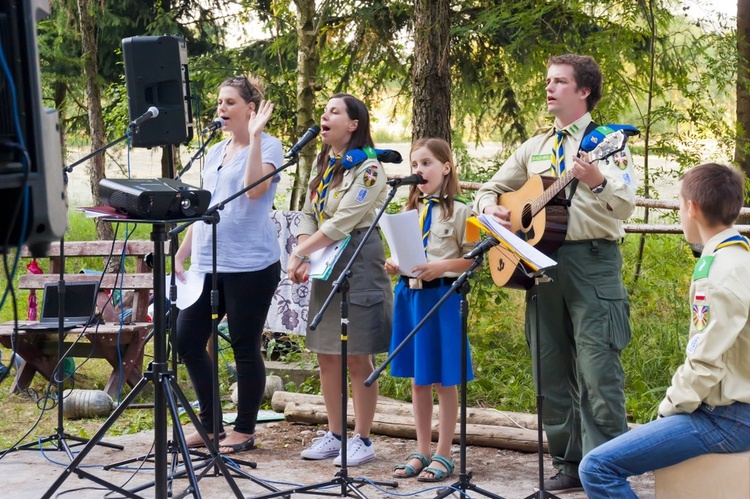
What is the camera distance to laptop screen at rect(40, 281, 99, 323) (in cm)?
653

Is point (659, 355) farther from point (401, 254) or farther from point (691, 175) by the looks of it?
point (691, 175)

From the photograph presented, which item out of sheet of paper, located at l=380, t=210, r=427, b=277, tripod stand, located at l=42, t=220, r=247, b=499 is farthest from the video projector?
sheet of paper, located at l=380, t=210, r=427, b=277

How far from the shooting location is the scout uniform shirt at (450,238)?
4.27 meters

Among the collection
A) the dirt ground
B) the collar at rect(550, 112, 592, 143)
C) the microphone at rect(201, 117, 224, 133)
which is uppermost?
the microphone at rect(201, 117, 224, 133)

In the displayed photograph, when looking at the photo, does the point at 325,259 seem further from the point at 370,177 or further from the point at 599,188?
A: the point at 599,188

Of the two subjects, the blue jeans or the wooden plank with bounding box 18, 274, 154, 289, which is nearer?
the blue jeans

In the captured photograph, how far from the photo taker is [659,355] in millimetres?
5879

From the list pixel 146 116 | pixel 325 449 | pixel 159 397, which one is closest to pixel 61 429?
pixel 325 449

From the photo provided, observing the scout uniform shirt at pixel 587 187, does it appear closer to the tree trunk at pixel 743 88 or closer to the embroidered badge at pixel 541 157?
the embroidered badge at pixel 541 157

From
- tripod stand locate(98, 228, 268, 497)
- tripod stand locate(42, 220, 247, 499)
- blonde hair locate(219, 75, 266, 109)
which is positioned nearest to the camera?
tripod stand locate(42, 220, 247, 499)

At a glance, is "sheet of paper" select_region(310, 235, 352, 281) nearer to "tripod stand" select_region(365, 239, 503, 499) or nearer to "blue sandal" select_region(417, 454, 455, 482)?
"tripod stand" select_region(365, 239, 503, 499)

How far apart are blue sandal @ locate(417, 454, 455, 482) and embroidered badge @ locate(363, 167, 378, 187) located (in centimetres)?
138

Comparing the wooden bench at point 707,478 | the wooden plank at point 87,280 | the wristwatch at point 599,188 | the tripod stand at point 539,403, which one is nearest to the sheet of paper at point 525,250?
the tripod stand at point 539,403

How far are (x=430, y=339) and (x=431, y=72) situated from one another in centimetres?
295
